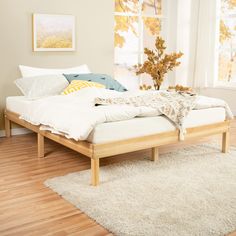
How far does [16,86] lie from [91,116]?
2.15 metres

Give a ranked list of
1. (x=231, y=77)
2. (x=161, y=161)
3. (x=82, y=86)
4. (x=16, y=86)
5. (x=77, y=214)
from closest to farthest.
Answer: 1. (x=77, y=214)
2. (x=161, y=161)
3. (x=82, y=86)
4. (x=16, y=86)
5. (x=231, y=77)

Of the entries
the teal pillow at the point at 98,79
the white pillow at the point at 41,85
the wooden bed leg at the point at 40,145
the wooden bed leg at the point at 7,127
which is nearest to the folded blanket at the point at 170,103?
the wooden bed leg at the point at 40,145

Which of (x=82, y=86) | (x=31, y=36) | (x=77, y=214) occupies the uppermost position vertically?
(x=31, y=36)

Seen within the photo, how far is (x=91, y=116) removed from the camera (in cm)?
294

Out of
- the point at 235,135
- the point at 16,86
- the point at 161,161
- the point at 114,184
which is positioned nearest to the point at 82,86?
the point at 16,86

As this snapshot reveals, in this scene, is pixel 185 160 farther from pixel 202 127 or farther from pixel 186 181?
pixel 186 181

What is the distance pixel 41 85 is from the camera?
14.2 feet

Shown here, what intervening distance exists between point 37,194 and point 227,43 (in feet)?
15.6

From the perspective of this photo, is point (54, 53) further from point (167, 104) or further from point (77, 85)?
point (167, 104)

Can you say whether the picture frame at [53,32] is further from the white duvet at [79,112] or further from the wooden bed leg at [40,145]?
the wooden bed leg at [40,145]

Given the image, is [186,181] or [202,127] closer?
[186,181]

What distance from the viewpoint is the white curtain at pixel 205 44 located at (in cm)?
647

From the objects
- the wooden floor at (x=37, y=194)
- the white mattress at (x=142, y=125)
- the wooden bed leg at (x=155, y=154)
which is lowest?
the wooden floor at (x=37, y=194)

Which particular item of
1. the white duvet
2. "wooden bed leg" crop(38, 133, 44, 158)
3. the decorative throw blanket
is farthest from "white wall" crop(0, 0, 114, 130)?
the decorative throw blanket
